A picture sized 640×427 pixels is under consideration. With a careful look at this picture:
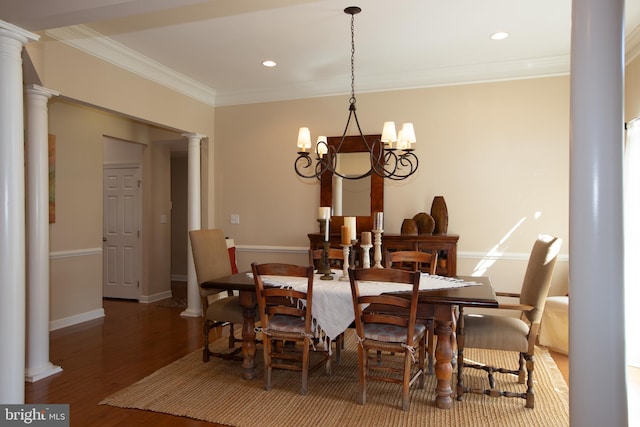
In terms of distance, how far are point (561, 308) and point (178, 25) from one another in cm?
421

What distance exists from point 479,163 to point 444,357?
2.45 meters

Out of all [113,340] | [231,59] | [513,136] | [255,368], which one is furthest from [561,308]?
[113,340]

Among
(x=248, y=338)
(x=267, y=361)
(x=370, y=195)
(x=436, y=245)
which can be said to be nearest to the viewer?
(x=267, y=361)

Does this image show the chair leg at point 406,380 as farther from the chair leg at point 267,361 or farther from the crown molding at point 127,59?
the crown molding at point 127,59

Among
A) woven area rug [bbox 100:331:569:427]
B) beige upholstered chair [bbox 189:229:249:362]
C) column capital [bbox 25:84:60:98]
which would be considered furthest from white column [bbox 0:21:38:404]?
beige upholstered chair [bbox 189:229:249:362]

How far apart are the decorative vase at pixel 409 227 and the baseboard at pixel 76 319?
3.77 m

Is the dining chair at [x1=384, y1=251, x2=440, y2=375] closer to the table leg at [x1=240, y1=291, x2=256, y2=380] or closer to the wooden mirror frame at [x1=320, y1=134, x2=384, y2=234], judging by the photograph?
the wooden mirror frame at [x1=320, y1=134, x2=384, y2=234]

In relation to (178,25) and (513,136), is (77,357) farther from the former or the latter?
(513,136)

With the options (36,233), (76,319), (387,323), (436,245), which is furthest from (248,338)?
(76,319)

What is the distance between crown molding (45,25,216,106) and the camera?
3.55 m

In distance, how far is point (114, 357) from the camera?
3.79m

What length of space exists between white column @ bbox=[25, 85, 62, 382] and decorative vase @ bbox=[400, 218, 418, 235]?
10.7 ft

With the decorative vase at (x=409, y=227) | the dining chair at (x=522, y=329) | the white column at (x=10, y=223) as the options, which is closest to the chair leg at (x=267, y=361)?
the dining chair at (x=522, y=329)

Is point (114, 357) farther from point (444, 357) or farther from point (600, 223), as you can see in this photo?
point (600, 223)
